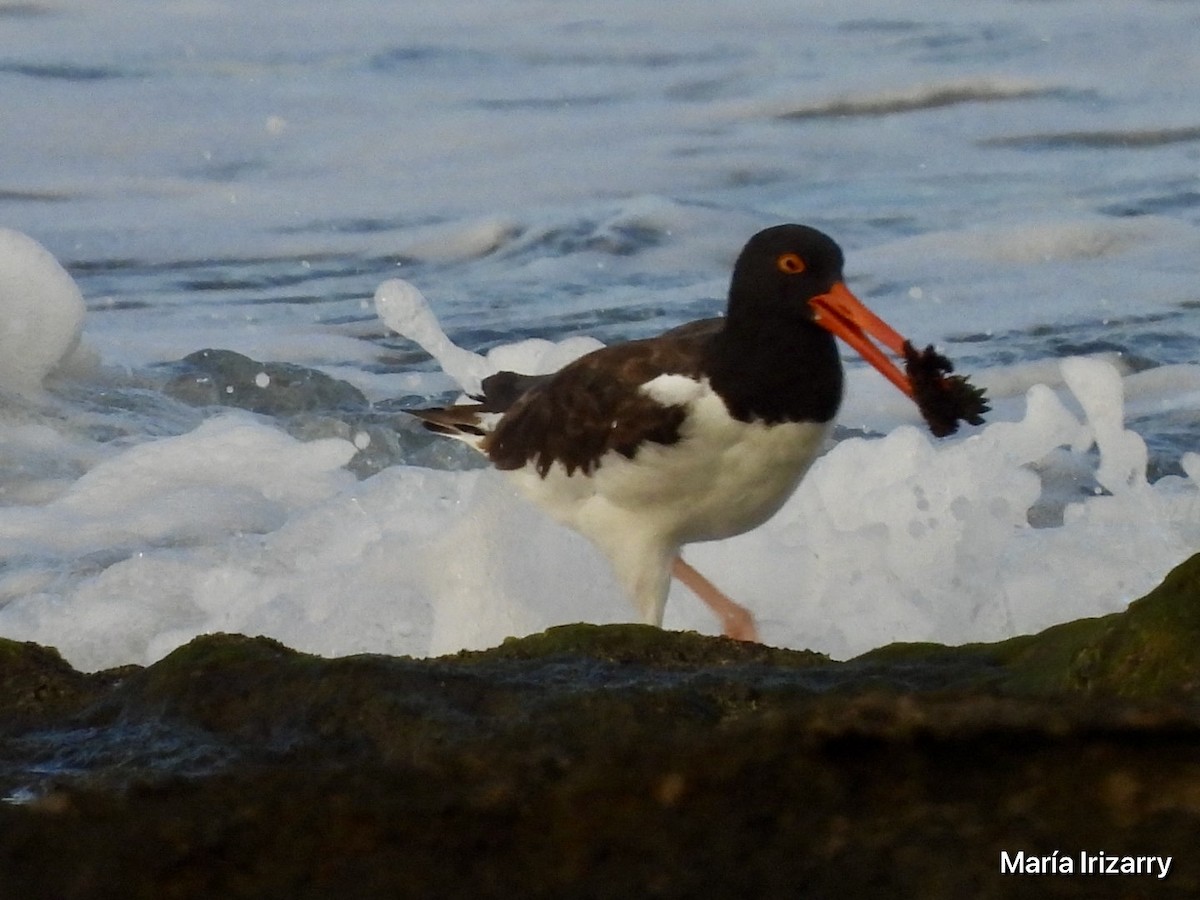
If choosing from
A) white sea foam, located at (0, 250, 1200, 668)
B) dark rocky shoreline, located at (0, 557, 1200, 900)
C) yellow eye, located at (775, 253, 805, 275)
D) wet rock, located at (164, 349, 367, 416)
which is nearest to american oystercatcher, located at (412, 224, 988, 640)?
yellow eye, located at (775, 253, 805, 275)

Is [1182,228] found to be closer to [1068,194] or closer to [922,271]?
[1068,194]

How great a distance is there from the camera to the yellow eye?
16.5 ft

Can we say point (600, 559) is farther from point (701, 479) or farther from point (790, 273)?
point (790, 273)

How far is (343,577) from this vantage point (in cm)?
649

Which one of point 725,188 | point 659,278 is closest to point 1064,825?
point 659,278

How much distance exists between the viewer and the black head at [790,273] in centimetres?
503

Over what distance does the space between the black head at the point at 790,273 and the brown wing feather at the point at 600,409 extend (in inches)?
9.4

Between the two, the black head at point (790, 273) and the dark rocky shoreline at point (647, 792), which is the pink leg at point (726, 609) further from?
the dark rocky shoreline at point (647, 792)

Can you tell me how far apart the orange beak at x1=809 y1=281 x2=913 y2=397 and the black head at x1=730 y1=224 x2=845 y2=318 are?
3 cm

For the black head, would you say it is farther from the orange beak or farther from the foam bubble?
the foam bubble

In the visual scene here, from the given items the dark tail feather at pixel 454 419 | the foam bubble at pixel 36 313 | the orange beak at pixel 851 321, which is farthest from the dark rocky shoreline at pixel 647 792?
the foam bubble at pixel 36 313

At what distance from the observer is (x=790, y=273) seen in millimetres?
5051

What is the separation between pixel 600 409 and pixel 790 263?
0.68 meters

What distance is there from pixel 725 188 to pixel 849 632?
344 inches
